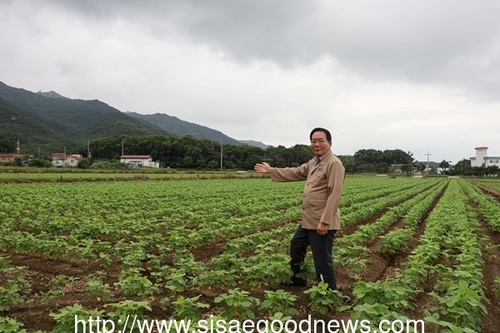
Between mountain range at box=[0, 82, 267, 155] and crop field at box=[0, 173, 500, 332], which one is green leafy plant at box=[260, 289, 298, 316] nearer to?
crop field at box=[0, 173, 500, 332]

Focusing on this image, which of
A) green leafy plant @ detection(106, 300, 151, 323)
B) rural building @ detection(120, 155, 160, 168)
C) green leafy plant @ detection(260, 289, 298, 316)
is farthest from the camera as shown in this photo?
rural building @ detection(120, 155, 160, 168)

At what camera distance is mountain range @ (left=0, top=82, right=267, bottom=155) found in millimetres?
87438

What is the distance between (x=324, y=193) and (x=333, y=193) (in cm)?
21

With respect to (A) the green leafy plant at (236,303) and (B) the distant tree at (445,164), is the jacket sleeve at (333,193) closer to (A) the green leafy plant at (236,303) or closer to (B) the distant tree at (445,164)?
(A) the green leafy plant at (236,303)

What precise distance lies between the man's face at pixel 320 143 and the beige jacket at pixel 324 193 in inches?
3.3

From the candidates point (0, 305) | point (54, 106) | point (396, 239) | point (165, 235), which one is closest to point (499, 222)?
point (396, 239)

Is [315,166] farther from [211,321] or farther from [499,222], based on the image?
[499,222]

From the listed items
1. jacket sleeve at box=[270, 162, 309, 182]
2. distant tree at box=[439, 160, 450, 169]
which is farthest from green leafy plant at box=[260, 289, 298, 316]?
distant tree at box=[439, 160, 450, 169]

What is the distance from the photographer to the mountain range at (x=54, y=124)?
87438 millimetres

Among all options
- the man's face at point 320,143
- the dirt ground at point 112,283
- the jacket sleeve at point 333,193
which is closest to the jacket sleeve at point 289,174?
the man's face at point 320,143

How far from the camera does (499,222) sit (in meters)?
11.3

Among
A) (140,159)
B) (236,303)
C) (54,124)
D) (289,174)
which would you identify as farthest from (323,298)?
(54,124)

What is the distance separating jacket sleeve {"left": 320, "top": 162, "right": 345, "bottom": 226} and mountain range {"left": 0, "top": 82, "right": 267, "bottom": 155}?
89616mm

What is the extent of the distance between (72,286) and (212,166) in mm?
65773
